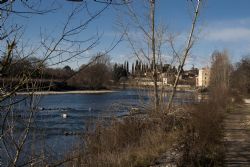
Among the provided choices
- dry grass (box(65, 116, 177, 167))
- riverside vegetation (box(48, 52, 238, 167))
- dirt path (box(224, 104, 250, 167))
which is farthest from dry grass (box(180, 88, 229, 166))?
dry grass (box(65, 116, 177, 167))

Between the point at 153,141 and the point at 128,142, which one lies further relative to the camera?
the point at 128,142

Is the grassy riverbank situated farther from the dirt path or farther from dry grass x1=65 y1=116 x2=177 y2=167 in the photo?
the dirt path

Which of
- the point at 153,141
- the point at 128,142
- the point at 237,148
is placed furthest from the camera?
the point at 237,148

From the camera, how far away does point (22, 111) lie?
7000 millimetres

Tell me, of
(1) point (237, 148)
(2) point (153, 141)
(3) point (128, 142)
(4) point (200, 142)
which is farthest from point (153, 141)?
(1) point (237, 148)

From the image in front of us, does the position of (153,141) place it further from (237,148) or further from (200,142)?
(237,148)

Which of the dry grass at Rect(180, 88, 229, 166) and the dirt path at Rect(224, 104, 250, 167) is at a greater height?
the dry grass at Rect(180, 88, 229, 166)

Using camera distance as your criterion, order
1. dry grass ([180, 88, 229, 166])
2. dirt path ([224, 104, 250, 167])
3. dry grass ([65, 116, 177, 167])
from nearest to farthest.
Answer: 1. dry grass ([65, 116, 177, 167])
2. dry grass ([180, 88, 229, 166])
3. dirt path ([224, 104, 250, 167])

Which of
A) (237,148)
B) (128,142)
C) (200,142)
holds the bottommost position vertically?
(237,148)

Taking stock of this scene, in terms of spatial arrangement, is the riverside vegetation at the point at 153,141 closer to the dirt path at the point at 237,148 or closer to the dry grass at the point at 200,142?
the dry grass at the point at 200,142

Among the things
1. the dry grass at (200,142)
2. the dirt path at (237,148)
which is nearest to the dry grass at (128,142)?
the dry grass at (200,142)

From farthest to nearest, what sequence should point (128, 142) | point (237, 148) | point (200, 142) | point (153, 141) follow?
point (237, 148) → point (128, 142) → point (153, 141) → point (200, 142)

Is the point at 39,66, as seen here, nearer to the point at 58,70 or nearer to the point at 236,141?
the point at 58,70

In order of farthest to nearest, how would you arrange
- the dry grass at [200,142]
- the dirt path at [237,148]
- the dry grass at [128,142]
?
the dirt path at [237,148] → the dry grass at [200,142] → the dry grass at [128,142]
